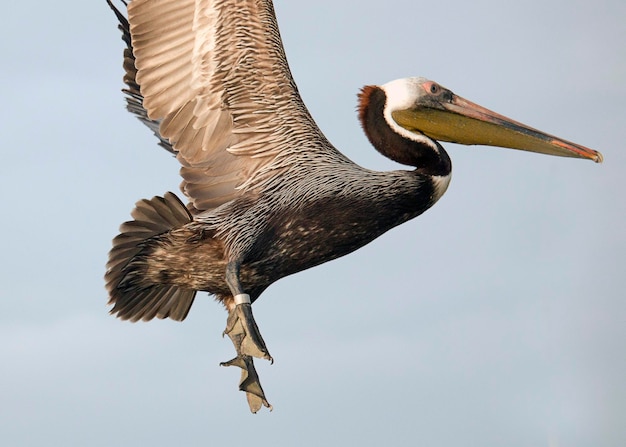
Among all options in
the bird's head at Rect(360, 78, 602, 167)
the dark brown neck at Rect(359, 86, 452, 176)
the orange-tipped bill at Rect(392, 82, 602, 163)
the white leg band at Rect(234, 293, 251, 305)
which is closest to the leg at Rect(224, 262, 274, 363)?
the white leg band at Rect(234, 293, 251, 305)

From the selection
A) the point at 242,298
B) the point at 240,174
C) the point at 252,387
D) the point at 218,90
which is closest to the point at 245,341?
the point at 242,298

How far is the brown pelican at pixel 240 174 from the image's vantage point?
12.5 meters

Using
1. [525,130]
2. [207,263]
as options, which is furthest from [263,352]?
[525,130]

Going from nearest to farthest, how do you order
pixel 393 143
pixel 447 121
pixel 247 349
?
pixel 247 349 < pixel 393 143 < pixel 447 121

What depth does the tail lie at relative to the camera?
12.6 m

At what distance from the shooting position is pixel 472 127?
43.7ft

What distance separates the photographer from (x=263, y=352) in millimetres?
12023

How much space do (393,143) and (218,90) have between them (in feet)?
5.11

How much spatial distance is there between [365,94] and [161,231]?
2.12m

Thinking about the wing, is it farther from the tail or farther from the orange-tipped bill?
the orange-tipped bill

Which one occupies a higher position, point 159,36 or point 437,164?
point 159,36

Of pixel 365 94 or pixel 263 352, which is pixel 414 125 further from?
pixel 263 352

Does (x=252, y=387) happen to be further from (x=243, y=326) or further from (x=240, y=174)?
(x=240, y=174)

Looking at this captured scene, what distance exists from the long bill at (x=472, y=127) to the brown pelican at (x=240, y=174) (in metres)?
0.34
